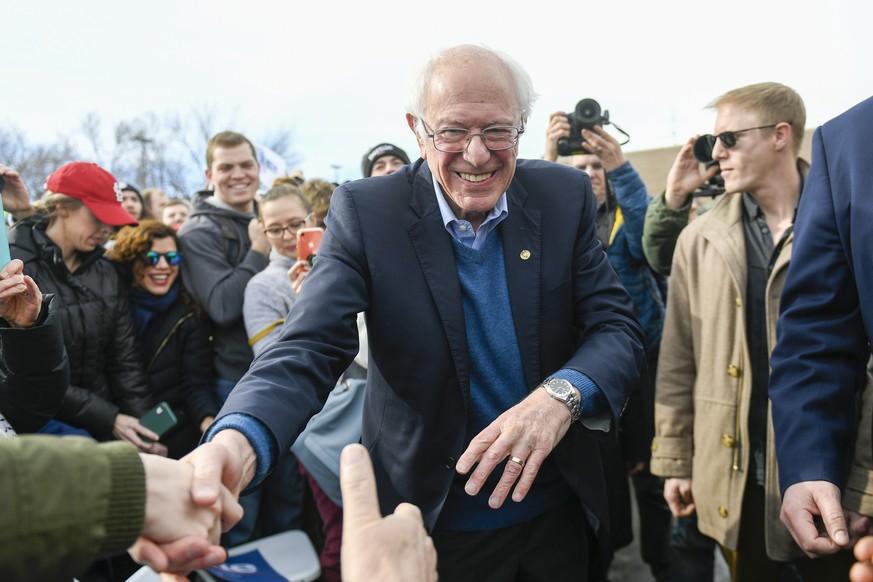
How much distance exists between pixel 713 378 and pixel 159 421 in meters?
2.54

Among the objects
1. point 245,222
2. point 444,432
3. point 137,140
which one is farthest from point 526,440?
point 137,140

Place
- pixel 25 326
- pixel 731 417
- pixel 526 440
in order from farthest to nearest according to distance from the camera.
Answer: pixel 731 417, pixel 25 326, pixel 526 440

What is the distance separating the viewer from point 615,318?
6.02 feet

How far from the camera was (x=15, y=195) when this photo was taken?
3.46 meters

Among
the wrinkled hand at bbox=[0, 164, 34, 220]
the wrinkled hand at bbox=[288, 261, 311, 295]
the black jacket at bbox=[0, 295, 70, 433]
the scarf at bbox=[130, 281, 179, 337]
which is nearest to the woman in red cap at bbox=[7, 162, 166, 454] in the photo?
the scarf at bbox=[130, 281, 179, 337]

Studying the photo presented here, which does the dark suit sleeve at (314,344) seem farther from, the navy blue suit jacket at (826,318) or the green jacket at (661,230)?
the green jacket at (661,230)

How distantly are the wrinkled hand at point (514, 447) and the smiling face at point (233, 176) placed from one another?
2914 mm

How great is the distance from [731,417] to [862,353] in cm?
80

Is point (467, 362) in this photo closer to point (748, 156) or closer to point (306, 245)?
point (306, 245)

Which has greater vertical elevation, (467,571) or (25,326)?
(25,326)

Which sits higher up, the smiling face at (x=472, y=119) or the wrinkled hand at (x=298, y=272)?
the smiling face at (x=472, y=119)

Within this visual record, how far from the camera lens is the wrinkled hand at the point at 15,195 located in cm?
340

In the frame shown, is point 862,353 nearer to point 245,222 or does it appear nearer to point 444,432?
point 444,432

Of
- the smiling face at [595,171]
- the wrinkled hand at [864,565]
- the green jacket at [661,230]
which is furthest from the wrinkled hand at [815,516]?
the smiling face at [595,171]
